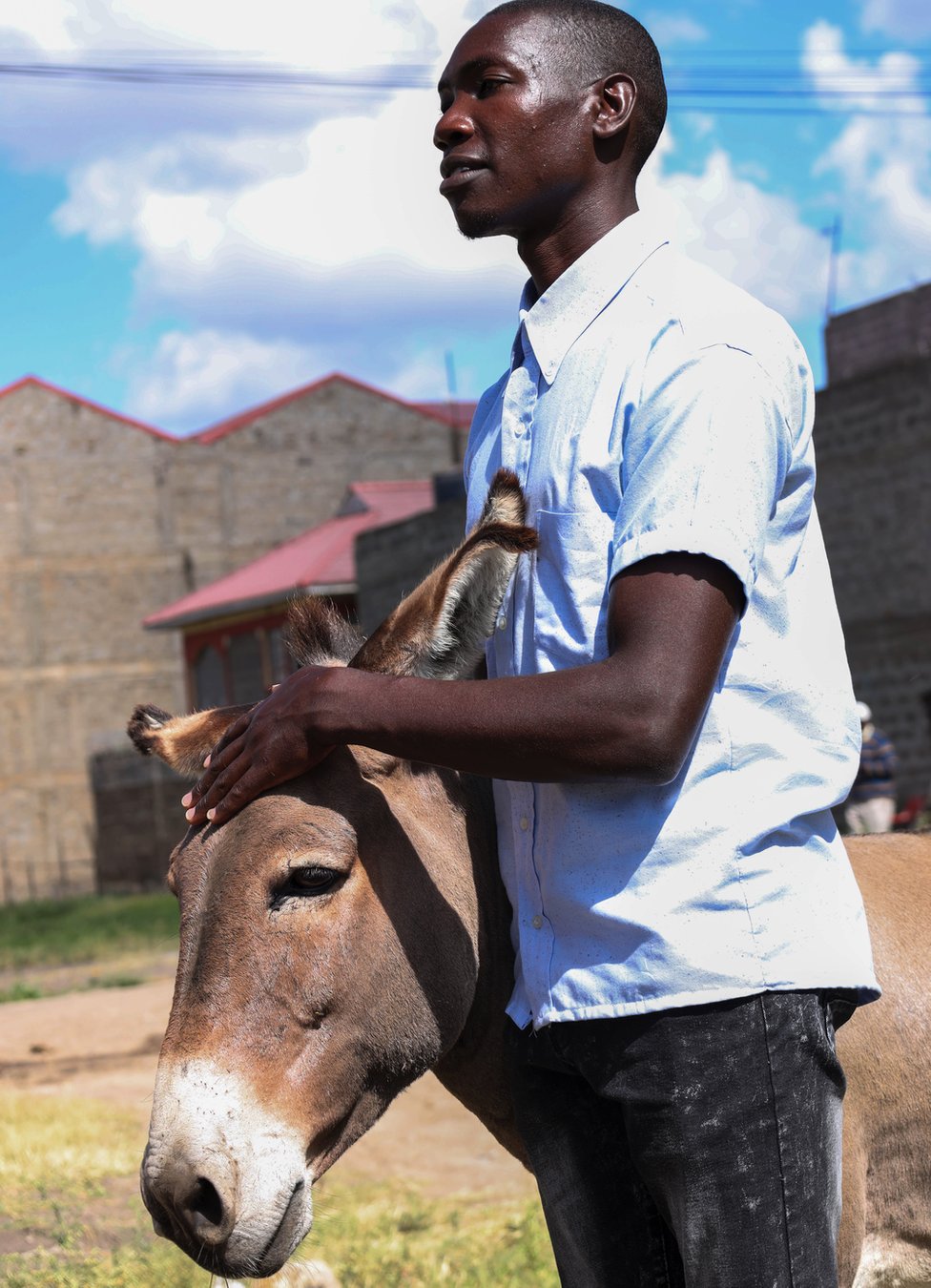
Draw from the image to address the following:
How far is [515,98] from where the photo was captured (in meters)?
1.93

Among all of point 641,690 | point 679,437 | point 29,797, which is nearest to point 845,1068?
point 641,690

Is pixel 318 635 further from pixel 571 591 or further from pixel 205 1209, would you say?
pixel 205 1209

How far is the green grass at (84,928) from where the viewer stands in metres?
15.8

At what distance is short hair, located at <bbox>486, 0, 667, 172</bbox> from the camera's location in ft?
6.39

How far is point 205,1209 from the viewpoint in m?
1.67

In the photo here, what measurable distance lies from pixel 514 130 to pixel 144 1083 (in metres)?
7.25

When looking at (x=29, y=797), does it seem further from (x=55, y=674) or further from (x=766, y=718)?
(x=766, y=718)

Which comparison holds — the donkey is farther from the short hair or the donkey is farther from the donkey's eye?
the short hair

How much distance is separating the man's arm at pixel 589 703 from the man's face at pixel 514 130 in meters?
0.61

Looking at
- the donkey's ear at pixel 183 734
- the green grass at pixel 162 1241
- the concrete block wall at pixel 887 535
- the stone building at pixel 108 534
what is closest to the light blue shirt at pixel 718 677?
the donkey's ear at pixel 183 734

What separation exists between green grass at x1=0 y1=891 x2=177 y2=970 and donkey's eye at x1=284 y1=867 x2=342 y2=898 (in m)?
14.1

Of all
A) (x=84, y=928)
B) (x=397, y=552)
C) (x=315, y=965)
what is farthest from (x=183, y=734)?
(x=397, y=552)

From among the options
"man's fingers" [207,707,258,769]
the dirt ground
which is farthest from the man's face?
the dirt ground

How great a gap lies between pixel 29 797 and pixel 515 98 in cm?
2818
